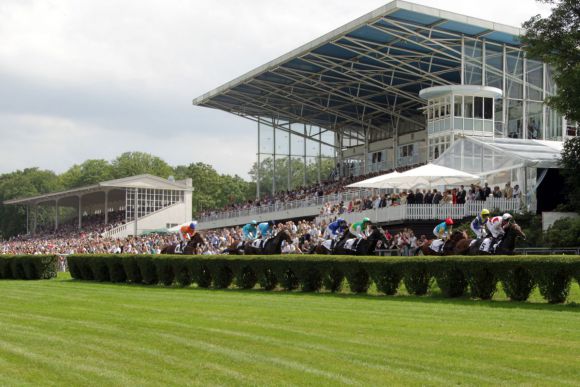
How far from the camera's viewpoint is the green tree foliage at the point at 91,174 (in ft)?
357

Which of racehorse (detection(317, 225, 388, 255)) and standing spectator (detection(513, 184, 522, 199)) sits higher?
standing spectator (detection(513, 184, 522, 199))

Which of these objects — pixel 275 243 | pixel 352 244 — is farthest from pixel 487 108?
pixel 352 244

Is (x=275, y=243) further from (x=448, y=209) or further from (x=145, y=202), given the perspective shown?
(x=145, y=202)

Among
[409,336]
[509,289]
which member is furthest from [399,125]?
[409,336]

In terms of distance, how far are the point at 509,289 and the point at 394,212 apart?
16843mm

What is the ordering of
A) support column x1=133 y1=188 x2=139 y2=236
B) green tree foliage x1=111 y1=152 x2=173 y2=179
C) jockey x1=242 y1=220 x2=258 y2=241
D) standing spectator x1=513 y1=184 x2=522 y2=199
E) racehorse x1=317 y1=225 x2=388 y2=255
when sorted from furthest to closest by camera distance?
green tree foliage x1=111 y1=152 x2=173 y2=179, support column x1=133 y1=188 x2=139 y2=236, standing spectator x1=513 y1=184 x2=522 y2=199, jockey x1=242 y1=220 x2=258 y2=241, racehorse x1=317 y1=225 x2=388 y2=255

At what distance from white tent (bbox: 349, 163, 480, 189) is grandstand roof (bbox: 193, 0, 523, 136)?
8011mm

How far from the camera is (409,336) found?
411 inches

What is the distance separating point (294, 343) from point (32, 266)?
22328 mm

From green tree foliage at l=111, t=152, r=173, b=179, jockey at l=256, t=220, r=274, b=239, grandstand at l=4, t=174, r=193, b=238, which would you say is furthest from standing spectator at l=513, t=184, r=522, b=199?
green tree foliage at l=111, t=152, r=173, b=179

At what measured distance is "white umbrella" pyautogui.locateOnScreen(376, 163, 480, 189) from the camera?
1187 inches

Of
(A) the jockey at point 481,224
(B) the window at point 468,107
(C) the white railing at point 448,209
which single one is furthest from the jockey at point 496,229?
(B) the window at point 468,107

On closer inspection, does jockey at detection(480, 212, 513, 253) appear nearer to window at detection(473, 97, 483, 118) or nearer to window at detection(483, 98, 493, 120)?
window at detection(473, 97, 483, 118)

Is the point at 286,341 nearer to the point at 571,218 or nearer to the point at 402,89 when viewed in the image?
the point at 571,218
